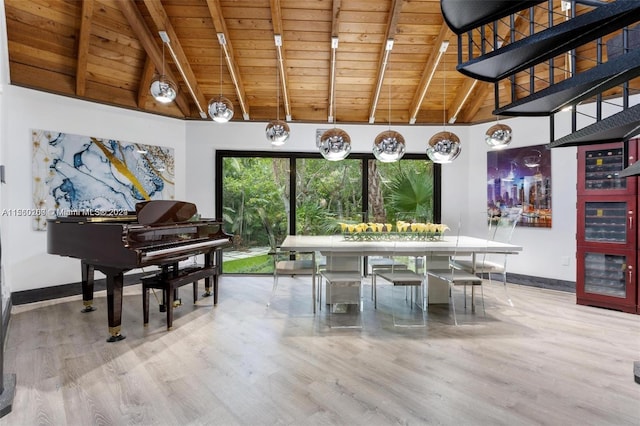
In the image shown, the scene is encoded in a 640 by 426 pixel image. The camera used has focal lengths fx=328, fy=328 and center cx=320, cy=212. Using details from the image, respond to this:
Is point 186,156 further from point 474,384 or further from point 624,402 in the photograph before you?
point 624,402

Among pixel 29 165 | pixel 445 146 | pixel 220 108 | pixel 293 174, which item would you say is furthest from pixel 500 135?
pixel 29 165

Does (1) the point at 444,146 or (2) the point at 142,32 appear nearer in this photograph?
(1) the point at 444,146

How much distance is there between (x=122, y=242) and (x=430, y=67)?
4.39m

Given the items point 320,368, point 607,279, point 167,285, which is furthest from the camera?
point 607,279

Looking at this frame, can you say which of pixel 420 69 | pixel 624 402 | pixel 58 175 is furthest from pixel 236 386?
pixel 420 69

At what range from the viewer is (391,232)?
13.4 ft

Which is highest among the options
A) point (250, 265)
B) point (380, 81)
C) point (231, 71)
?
point (231, 71)

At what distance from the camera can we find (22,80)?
396 cm

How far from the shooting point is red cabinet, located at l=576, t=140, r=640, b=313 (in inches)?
148

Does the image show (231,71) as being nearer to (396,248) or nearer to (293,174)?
(293,174)

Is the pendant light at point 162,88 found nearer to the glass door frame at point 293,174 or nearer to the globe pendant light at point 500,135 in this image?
the glass door frame at point 293,174

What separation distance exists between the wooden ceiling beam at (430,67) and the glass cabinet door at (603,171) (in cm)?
213

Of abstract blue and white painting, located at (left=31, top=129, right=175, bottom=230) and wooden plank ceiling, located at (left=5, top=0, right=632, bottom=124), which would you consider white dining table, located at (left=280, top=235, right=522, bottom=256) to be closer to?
wooden plank ceiling, located at (left=5, top=0, right=632, bottom=124)

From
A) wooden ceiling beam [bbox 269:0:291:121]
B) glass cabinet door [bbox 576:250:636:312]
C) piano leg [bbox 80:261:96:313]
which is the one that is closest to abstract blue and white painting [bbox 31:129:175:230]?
piano leg [bbox 80:261:96:313]
